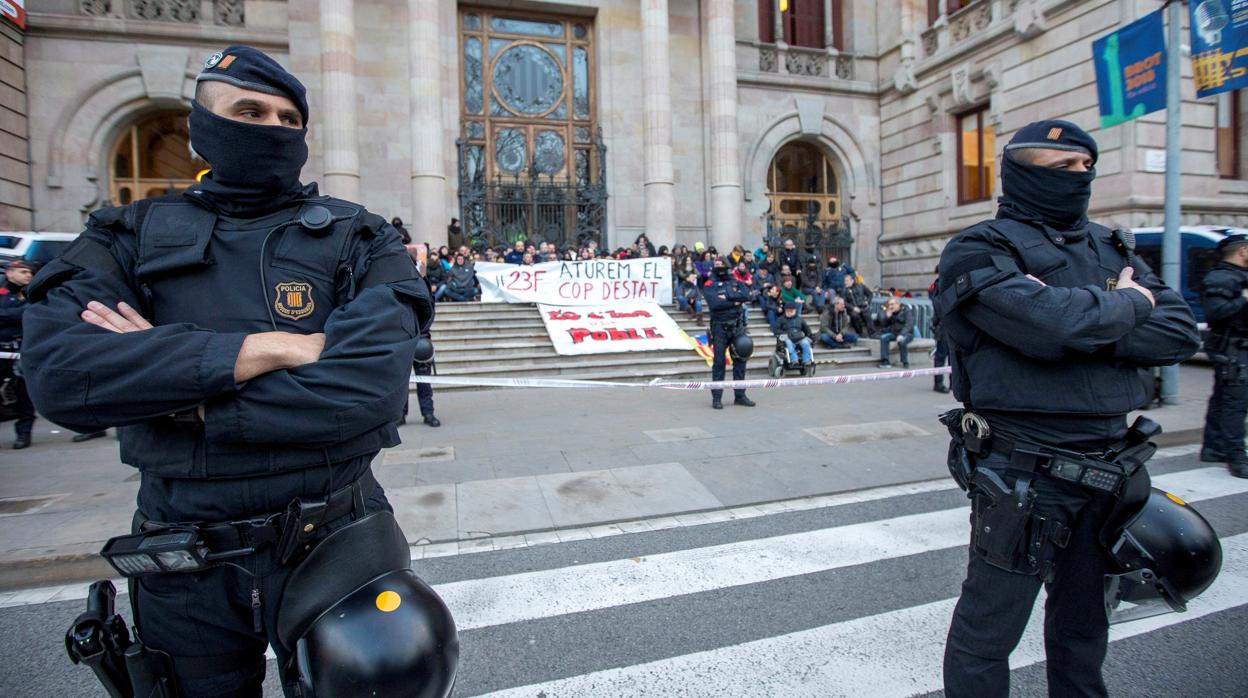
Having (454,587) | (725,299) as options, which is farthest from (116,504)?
(725,299)

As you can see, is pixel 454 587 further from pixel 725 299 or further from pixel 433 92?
pixel 433 92

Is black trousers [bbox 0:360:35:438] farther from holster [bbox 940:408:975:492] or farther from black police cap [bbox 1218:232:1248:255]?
black police cap [bbox 1218:232:1248:255]

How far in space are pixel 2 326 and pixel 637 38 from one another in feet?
55.5

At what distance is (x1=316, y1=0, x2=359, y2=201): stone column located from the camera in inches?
637

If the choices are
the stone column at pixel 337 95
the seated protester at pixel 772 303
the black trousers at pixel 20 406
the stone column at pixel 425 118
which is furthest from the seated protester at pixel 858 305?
the black trousers at pixel 20 406

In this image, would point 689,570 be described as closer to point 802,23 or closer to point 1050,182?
point 1050,182

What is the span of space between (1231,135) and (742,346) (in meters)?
14.7

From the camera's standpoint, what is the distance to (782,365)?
12422mm

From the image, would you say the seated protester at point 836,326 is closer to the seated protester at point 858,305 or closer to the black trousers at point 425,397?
the seated protester at point 858,305

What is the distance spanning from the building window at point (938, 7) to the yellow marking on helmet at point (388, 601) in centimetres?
2221

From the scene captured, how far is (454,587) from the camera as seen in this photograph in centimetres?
388

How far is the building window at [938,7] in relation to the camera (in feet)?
63.8

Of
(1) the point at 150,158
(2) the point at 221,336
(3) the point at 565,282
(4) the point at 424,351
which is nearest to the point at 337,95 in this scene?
(1) the point at 150,158

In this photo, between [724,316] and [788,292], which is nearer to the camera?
[724,316]
